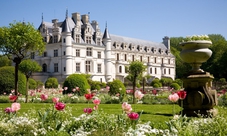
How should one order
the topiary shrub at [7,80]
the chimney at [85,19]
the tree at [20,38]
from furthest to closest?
the chimney at [85,19], the topiary shrub at [7,80], the tree at [20,38]

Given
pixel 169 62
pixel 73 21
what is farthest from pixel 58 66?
pixel 169 62

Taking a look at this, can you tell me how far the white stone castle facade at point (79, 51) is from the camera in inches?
1711

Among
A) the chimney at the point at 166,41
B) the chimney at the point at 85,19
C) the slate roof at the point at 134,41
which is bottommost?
the slate roof at the point at 134,41

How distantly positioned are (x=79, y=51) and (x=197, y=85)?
37.2m

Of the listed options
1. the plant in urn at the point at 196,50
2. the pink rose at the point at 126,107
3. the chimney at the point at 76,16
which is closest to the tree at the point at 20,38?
the plant in urn at the point at 196,50

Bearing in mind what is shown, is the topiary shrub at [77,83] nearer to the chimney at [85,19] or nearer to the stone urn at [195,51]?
the stone urn at [195,51]

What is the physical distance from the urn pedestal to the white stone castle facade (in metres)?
35.3

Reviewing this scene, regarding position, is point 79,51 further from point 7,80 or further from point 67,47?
point 7,80

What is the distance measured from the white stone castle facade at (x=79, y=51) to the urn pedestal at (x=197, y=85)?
116 ft

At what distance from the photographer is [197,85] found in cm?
856

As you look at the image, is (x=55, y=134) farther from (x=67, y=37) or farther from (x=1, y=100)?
(x=67, y=37)

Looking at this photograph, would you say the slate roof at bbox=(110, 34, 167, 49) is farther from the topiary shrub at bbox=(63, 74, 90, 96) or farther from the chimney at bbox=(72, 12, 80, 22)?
the topiary shrub at bbox=(63, 74, 90, 96)

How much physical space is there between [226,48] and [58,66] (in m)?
29.3

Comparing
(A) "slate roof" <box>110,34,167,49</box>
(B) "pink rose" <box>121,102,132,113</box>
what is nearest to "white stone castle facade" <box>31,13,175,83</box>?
(A) "slate roof" <box>110,34,167,49</box>
